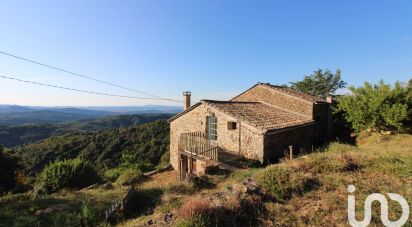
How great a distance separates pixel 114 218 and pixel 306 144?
13.6 metres

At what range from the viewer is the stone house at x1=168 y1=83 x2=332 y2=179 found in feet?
43.3

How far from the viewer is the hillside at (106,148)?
4491cm

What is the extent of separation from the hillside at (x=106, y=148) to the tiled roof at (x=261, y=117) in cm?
2767

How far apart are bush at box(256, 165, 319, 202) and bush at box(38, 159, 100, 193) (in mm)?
11563

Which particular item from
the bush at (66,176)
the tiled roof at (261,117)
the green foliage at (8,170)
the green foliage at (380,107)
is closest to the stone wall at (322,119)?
the tiled roof at (261,117)

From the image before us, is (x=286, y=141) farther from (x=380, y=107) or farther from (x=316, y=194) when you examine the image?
(x=316, y=194)

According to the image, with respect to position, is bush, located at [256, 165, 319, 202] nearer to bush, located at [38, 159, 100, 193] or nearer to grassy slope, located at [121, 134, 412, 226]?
grassy slope, located at [121, 134, 412, 226]

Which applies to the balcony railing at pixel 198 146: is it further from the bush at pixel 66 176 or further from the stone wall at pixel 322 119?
the stone wall at pixel 322 119

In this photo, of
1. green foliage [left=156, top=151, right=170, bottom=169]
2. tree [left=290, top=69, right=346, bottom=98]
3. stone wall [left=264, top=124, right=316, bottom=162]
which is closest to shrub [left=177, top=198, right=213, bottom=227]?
stone wall [left=264, top=124, right=316, bottom=162]

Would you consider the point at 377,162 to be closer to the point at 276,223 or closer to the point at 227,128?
the point at 276,223

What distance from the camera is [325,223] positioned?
16.9 ft

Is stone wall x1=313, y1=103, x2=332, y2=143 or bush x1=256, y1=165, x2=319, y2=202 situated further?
stone wall x1=313, y1=103, x2=332, y2=143

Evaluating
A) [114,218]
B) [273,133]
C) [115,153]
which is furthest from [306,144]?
[115,153]

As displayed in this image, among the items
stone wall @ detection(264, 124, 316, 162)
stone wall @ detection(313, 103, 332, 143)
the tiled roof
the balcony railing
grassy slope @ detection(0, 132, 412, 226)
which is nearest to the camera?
grassy slope @ detection(0, 132, 412, 226)
